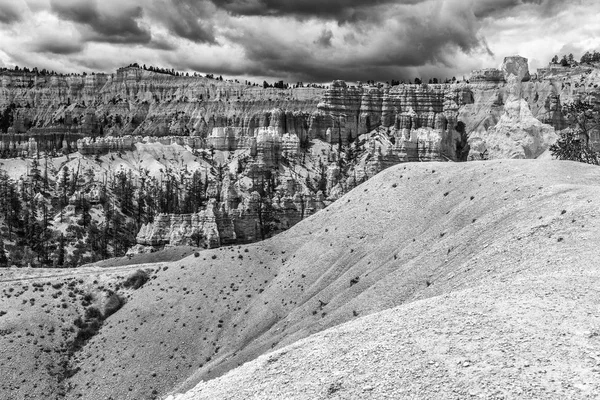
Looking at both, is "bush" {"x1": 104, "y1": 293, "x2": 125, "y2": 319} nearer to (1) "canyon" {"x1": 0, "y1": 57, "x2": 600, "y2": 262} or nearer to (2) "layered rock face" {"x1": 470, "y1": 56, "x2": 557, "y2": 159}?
(1) "canyon" {"x1": 0, "y1": 57, "x2": 600, "y2": 262}

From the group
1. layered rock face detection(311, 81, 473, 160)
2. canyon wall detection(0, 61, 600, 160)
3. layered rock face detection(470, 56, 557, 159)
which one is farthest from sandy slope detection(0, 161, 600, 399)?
layered rock face detection(311, 81, 473, 160)

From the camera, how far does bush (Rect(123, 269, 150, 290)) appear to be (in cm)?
5434

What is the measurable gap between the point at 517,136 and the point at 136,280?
75.5m

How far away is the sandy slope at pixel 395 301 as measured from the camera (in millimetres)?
17219

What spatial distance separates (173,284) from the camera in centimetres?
5300

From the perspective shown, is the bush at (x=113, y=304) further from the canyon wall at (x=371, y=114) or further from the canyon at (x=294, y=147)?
the canyon wall at (x=371, y=114)

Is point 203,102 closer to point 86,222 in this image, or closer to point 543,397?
point 86,222

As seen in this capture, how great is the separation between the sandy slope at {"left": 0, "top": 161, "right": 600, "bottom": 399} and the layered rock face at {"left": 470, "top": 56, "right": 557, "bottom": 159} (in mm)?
52000

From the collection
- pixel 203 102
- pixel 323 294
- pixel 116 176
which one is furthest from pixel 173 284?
pixel 203 102

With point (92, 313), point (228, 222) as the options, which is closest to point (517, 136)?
point (228, 222)

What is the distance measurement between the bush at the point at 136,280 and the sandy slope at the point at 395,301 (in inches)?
61.4

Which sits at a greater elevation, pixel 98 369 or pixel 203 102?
pixel 203 102

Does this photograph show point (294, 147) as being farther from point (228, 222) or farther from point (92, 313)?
point (92, 313)

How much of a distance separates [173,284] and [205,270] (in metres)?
A: 3.10
